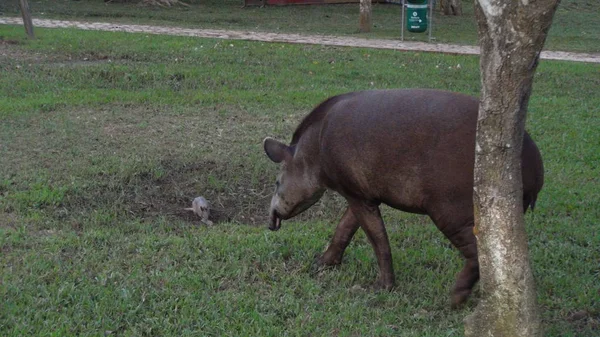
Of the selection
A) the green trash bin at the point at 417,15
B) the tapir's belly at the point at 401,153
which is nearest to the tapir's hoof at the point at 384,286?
the tapir's belly at the point at 401,153

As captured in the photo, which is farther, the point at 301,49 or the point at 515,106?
the point at 301,49

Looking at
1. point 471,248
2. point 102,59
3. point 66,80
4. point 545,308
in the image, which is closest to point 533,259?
point 545,308

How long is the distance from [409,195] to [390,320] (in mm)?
831

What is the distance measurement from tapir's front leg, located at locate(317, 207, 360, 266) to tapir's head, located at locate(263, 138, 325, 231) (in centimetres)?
30

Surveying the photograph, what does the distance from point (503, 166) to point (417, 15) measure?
15033 mm

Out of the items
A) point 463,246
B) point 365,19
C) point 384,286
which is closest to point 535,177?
point 463,246

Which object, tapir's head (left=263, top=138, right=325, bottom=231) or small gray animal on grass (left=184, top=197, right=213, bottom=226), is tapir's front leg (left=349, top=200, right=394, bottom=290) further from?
small gray animal on grass (left=184, top=197, right=213, bottom=226)

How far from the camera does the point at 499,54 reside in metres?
4.14

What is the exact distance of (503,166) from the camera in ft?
14.1

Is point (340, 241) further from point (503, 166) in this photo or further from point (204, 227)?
point (503, 166)

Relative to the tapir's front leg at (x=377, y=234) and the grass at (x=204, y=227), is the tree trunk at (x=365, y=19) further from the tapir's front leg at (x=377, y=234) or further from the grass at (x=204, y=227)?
the tapir's front leg at (x=377, y=234)

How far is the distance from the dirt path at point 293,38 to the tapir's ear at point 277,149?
10.7 metres

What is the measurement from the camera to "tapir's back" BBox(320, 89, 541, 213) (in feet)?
17.2

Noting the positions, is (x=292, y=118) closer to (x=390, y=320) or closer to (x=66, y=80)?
(x=66, y=80)
